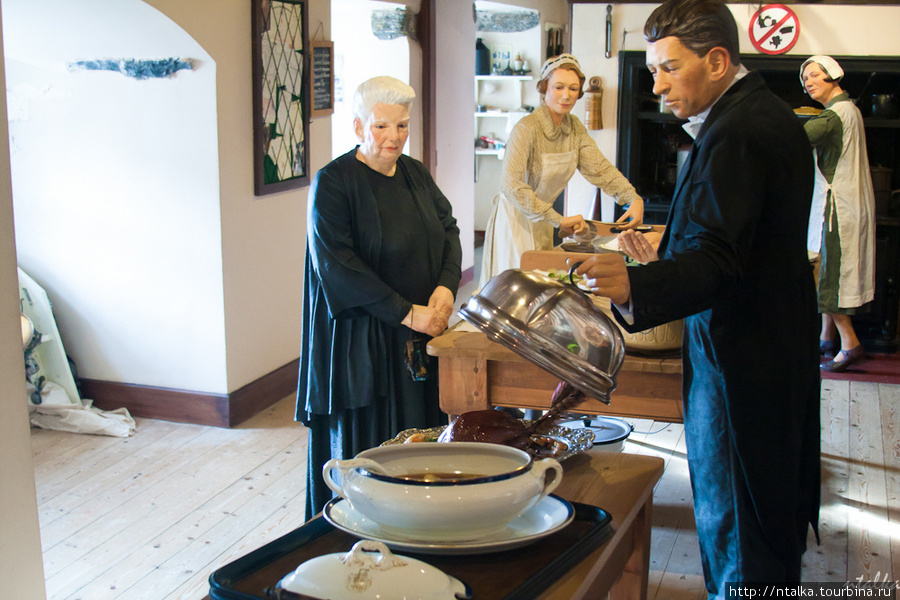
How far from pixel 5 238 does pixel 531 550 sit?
1.50 metres

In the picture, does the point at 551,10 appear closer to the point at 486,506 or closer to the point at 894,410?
the point at 894,410

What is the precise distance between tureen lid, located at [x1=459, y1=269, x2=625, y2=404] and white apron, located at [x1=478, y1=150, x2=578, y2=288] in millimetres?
2433

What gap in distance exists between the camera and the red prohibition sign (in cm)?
524

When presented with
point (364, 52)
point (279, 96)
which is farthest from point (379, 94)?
point (364, 52)

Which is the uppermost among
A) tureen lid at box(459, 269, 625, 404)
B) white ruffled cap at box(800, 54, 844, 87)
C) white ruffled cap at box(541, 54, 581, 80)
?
white ruffled cap at box(800, 54, 844, 87)

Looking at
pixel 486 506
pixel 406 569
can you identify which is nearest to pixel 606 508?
pixel 486 506

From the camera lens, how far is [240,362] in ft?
14.0

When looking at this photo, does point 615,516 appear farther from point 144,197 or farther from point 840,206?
point 840,206

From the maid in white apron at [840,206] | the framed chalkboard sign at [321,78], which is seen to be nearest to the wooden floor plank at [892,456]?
the maid in white apron at [840,206]

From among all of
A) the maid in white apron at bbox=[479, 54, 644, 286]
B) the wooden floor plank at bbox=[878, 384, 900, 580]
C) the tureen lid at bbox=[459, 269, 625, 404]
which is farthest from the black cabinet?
the tureen lid at bbox=[459, 269, 625, 404]

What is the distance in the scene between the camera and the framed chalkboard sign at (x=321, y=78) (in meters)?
4.68

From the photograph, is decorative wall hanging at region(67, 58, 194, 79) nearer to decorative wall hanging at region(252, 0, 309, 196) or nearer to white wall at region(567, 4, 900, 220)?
decorative wall hanging at region(252, 0, 309, 196)

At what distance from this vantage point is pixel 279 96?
173 inches

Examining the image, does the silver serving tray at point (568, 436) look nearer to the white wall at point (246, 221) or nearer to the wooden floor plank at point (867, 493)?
the wooden floor plank at point (867, 493)
